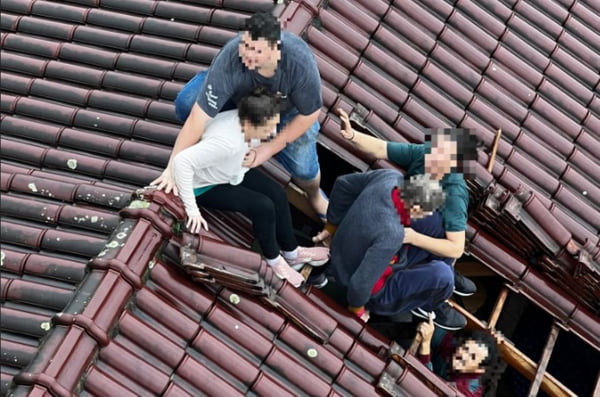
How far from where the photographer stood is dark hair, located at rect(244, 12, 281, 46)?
153 inches

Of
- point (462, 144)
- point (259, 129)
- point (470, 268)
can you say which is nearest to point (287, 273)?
point (259, 129)

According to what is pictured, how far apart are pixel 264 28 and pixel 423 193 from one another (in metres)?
1.45

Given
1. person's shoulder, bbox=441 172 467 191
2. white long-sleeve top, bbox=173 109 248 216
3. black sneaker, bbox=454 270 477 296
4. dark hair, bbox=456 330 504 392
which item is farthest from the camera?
black sneaker, bbox=454 270 477 296

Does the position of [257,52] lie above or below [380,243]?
above

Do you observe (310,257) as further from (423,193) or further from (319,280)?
(423,193)

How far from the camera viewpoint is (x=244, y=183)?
4.72 metres

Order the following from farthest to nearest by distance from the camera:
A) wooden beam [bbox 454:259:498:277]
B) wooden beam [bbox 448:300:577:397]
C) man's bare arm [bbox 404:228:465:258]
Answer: wooden beam [bbox 454:259:498:277] → wooden beam [bbox 448:300:577:397] → man's bare arm [bbox 404:228:465:258]

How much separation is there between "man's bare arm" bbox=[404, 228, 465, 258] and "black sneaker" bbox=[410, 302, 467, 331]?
2.96 feet

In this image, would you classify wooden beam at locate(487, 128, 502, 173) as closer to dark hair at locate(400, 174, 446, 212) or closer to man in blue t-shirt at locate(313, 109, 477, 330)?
man in blue t-shirt at locate(313, 109, 477, 330)

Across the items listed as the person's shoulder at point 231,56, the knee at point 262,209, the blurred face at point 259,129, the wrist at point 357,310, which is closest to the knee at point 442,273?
the wrist at point 357,310

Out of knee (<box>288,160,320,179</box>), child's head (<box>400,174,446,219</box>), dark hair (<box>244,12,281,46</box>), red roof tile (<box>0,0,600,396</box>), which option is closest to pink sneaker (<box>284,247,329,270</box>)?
red roof tile (<box>0,0,600,396</box>)

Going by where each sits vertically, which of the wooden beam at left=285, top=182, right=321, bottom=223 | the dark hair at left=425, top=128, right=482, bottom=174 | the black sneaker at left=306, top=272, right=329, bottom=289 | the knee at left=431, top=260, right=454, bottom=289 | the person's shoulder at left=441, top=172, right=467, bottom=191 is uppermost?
the dark hair at left=425, top=128, right=482, bottom=174

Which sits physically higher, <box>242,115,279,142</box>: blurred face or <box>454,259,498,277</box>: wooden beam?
<box>242,115,279,142</box>: blurred face

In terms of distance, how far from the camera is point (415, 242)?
4.57 metres
